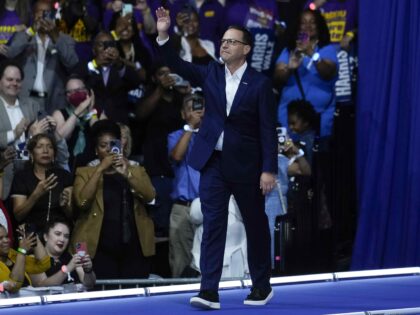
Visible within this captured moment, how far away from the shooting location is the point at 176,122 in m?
9.94

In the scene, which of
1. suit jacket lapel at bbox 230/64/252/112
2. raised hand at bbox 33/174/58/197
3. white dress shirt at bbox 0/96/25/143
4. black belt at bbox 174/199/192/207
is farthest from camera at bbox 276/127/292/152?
suit jacket lapel at bbox 230/64/252/112

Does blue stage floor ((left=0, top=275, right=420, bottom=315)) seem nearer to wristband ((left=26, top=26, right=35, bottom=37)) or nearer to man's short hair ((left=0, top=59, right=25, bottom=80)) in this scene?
man's short hair ((left=0, top=59, right=25, bottom=80))

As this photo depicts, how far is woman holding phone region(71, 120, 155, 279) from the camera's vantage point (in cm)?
886

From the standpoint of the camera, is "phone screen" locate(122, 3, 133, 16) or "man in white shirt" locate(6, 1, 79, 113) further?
"phone screen" locate(122, 3, 133, 16)

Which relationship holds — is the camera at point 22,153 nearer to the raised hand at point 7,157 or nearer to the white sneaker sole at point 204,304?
the raised hand at point 7,157

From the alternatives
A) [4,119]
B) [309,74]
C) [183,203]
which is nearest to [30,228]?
[4,119]

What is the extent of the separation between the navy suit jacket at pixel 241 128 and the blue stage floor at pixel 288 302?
0.79 metres

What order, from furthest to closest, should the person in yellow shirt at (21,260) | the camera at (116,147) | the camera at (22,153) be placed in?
the camera at (22,153)
the camera at (116,147)
the person in yellow shirt at (21,260)

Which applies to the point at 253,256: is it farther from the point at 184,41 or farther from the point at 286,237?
the point at 184,41

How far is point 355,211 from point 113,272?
2.43m

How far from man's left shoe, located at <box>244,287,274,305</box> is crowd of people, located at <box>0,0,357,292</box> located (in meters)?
0.92

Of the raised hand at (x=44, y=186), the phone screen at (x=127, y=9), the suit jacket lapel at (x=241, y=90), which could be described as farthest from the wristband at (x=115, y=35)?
the suit jacket lapel at (x=241, y=90)

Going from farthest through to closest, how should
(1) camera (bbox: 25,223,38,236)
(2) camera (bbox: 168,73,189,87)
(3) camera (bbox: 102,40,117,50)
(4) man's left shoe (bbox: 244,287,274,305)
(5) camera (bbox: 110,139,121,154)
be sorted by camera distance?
(2) camera (bbox: 168,73,189,87)
(3) camera (bbox: 102,40,117,50)
(5) camera (bbox: 110,139,121,154)
(1) camera (bbox: 25,223,38,236)
(4) man's left shoe (bbox: 244,287,274,305)

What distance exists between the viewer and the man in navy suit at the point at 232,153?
7.00m
